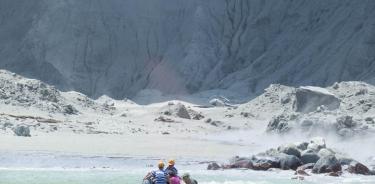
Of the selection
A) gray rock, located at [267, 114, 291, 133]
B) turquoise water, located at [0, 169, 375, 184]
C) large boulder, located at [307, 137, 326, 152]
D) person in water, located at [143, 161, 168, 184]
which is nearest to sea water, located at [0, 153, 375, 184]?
turquoise water, located at [0, 169, 375, 184]

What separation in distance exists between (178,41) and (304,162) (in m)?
65.0

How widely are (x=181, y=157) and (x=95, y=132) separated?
10.8m

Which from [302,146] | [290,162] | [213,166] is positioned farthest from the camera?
[302,146]

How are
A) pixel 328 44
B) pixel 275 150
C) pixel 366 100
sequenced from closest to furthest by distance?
pixel 275 150 → pixel 366 100 → pixel 328 44

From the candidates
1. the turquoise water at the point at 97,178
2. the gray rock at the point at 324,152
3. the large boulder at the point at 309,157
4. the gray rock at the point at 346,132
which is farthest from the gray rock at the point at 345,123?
the turquoise water at the point at 97,178

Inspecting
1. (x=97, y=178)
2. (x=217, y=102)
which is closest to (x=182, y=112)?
(x=217, y=102)

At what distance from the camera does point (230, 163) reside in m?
33.8

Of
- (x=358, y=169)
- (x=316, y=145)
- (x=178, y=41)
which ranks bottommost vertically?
(x=358, y=169)

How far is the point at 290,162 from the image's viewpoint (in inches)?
1298

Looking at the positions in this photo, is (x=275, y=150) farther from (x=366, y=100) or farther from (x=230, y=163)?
(x=366, y=100)

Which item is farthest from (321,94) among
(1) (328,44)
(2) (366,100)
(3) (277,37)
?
(3) (277,37)

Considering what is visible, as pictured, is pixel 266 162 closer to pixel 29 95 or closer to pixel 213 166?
pixel 213 166

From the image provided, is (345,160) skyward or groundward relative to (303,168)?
skyward

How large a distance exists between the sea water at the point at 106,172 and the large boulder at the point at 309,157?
1581 millimetres
